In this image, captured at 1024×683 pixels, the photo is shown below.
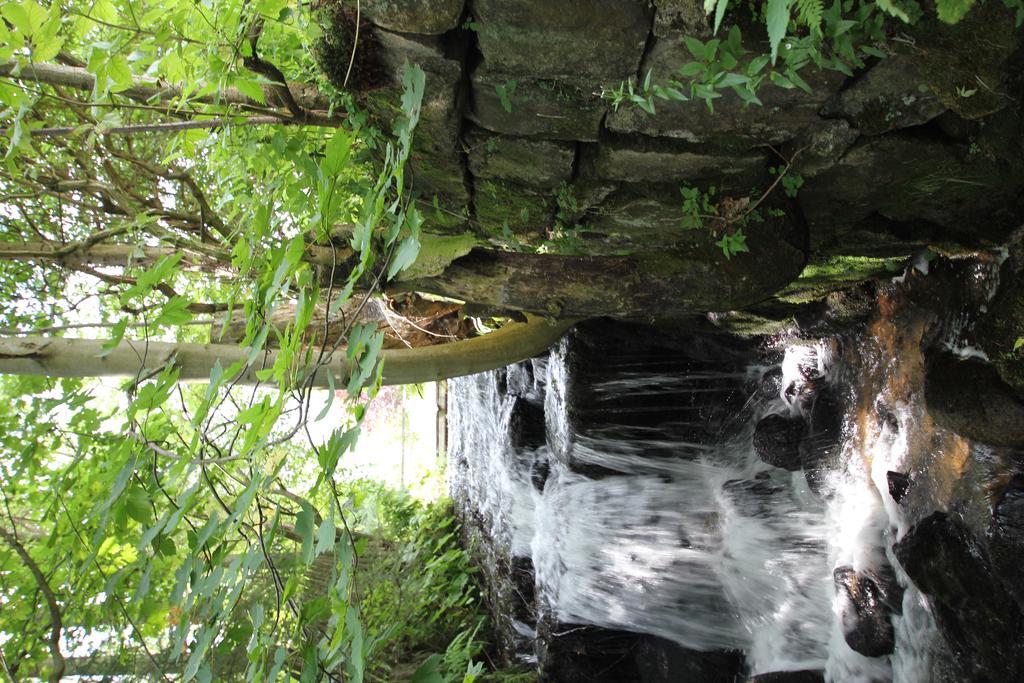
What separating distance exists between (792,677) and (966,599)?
6.29 ft

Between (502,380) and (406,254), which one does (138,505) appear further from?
(502,380)

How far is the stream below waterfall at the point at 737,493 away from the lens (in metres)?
4.25

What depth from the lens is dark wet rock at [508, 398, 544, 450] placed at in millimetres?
6152

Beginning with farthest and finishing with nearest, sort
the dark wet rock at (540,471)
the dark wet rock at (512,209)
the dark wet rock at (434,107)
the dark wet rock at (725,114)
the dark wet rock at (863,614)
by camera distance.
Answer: the dark wet rock at (540,471) → the dark wet rock at (863,614) → the dark wet rock at (512,209) → the dark wet rock at (434,107) → the dark wet rock at (725,114)

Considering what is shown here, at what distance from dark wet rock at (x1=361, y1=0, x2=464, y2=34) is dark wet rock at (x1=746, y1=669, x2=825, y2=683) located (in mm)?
5000

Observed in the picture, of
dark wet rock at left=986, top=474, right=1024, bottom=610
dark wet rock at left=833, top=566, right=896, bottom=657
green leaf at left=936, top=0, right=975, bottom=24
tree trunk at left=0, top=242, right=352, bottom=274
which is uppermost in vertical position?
green leaf at left=936, top=0, right=975, bottom=24

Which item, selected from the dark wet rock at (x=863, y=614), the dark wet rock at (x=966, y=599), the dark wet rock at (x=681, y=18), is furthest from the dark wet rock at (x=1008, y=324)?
the dark wet rock at (x=681, y=18)

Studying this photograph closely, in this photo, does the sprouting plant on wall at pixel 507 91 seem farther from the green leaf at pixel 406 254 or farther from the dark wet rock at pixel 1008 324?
the dark wet rock at pixel 1008 324

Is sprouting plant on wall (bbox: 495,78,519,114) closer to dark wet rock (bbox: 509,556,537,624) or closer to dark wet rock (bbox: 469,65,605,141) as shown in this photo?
dark wet rock (bbox: 469,65,605,141)

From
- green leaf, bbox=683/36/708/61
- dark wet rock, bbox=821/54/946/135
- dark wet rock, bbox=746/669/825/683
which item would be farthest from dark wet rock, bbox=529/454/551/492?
green leaf, bbox=683/36/708/61

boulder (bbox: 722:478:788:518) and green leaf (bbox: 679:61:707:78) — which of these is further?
boulder (bbox: 722:478:788:518)

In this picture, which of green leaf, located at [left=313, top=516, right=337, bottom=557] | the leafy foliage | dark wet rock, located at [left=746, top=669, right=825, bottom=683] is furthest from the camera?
dark wet rock, located at [left=746, top=669, right=825, bottom=683]

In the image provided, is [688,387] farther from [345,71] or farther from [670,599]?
[345,71]

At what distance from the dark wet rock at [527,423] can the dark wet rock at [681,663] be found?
1.85 meters
